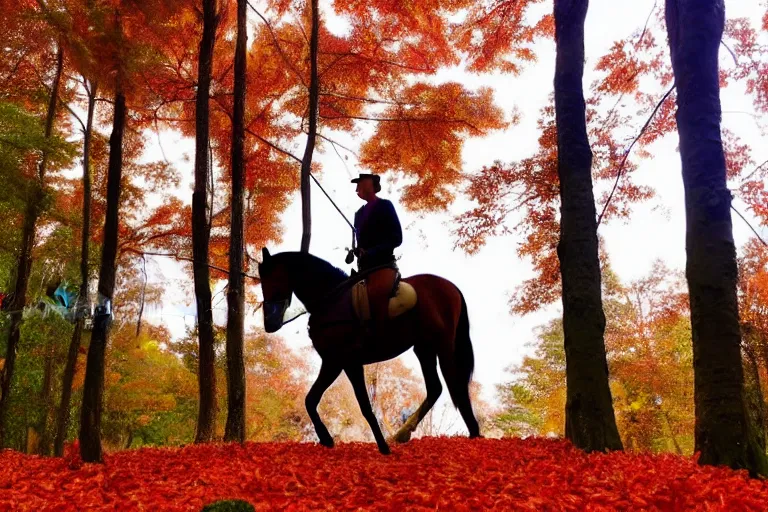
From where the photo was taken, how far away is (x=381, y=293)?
6.11m

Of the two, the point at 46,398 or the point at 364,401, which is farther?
the point at 46,398

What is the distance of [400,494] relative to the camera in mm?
3898

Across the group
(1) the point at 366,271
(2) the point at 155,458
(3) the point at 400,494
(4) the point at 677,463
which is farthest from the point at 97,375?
(4) the point at 677,463

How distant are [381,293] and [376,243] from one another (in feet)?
2.27

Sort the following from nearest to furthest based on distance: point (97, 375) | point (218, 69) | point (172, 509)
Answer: point (172, 509) < point (97, 375) < point (218, 69)

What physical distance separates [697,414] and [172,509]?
488 centimetres

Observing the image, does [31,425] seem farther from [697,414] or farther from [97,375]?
[697,414]

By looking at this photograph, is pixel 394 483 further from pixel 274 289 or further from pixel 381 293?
pixel 274 289

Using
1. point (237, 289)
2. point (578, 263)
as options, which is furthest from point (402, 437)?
point (237, 289)

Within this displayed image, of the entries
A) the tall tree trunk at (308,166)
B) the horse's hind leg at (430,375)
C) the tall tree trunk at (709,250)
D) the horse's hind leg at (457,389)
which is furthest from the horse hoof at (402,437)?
the tall tree trunk at (308,166)

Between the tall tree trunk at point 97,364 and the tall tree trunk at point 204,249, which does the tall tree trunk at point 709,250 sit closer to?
the tall tree trunk at point 97,364

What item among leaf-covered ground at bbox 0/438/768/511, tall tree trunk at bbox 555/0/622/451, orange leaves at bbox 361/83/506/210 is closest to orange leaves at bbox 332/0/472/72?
orange leaves at bbox 361/83/506/210

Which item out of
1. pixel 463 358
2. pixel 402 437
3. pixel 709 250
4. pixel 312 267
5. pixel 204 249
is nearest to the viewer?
pixel 709 250

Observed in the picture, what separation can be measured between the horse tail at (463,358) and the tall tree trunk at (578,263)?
128 cm
